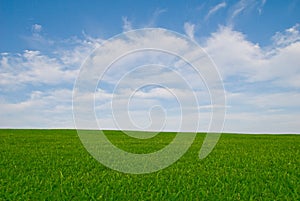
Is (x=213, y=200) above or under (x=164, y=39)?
under

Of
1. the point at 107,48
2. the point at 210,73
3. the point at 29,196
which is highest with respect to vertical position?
the point at 107,48

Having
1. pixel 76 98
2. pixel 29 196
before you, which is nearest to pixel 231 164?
pixel 76 98

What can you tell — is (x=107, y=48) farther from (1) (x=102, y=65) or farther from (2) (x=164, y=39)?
(2) (x=164, y=39)

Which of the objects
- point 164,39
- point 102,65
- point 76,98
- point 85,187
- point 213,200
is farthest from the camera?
point 164,39

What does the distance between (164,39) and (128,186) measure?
5.88 meters

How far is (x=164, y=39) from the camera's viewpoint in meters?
12.0

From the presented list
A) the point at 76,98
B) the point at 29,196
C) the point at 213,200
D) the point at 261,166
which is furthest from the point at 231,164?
the point at 29,196

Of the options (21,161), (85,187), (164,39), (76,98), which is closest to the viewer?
(85,187)

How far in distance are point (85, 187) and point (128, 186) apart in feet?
2.95

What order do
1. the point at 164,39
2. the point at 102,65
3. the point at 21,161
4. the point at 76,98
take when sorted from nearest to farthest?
the point at 76,98 < the point at 102,65 < the point at 21,161 < the point at 164,39

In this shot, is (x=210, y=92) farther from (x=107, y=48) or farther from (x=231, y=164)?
(x=107, y=48)

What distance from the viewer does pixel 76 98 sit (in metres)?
9.84

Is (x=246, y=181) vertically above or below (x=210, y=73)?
below

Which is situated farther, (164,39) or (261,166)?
(164,39)
